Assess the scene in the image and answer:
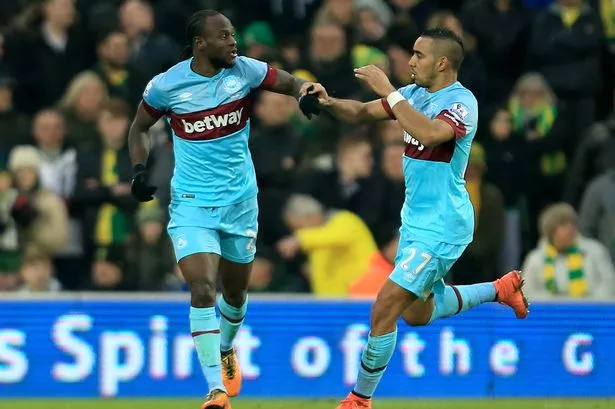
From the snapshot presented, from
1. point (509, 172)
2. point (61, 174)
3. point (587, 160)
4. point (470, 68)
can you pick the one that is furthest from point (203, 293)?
point (470, 68)

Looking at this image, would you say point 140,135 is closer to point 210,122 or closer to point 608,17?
point 210,122

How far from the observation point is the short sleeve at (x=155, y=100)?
1101cm

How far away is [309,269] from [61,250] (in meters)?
2.28

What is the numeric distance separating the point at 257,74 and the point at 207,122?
0.47 m

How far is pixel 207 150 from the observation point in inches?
433

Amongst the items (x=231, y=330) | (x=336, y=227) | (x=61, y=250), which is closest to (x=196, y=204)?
(x=231, y=330)

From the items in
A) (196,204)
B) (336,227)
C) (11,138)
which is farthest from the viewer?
(11,138)

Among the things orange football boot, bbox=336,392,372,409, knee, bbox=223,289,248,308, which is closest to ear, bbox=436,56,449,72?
orange football boot, bbox=336,392,372,409

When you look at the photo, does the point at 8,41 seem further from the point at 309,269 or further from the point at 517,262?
the point at 517,262

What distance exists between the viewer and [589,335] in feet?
43.5

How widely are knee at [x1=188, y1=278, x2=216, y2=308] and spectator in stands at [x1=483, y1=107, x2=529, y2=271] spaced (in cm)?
538

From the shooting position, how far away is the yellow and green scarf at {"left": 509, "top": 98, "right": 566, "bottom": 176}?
15930mm

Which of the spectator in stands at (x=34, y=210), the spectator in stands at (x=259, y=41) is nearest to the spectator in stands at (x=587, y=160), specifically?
the spectator in stands at (x=259, y=41)

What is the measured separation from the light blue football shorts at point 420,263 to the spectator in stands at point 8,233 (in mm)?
5385
